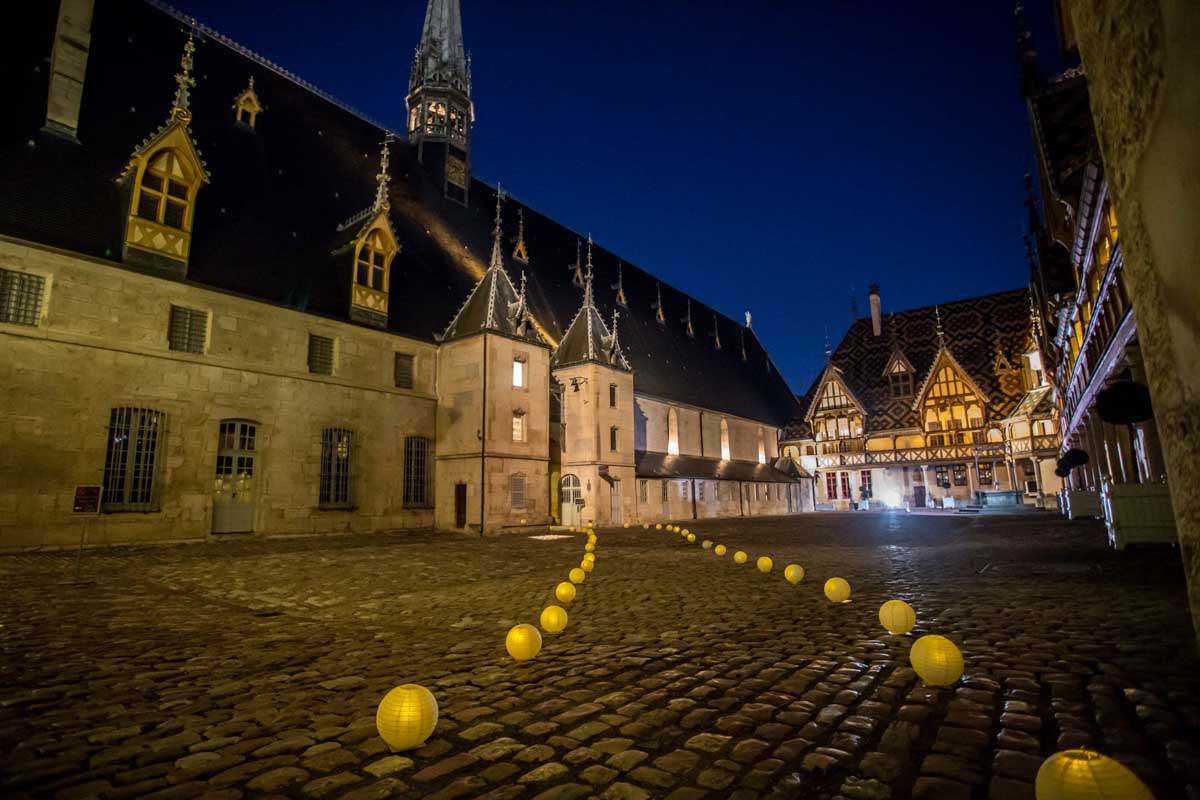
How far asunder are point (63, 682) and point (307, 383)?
57.9 feet

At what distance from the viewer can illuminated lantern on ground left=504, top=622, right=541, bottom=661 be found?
4.99 metres

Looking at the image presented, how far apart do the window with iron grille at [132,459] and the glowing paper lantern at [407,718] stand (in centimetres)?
1766

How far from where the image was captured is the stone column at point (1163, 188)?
2.40 metres

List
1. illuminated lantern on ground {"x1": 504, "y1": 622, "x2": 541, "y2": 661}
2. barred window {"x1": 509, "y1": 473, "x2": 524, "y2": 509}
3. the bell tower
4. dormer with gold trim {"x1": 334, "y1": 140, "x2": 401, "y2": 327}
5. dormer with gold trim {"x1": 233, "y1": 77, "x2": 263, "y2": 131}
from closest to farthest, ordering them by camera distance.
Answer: illuminated lantern on ground {"x1": 504, "y1": 622, "x2": 541, "y2": 661}, dormer with gold trim {"x1": 334, "y1": 140, "x2": 401, "y2": 327}, dormer with gold trim {"x1": 233, "y1": 77, "x2": 263, "y2": 131}, barred window {"x1": 509, "y1": 473, "x2": 524, "y2": 509}, the bell tower

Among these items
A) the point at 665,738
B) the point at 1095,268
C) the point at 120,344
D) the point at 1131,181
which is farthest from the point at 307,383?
the point at 1095,268

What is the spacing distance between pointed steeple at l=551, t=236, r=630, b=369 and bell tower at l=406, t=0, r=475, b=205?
9.70 metres

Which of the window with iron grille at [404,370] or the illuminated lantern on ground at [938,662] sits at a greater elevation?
the window with iron grille at [404,370]

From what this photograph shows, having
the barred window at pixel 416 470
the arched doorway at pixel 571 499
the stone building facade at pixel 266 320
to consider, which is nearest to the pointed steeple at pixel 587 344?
the stone building facade at pixel 266 320

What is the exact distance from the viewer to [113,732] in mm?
3500

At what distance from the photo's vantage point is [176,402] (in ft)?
57.4

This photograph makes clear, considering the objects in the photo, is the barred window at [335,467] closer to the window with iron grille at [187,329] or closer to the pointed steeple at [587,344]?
the window with iron grille at [187,329]

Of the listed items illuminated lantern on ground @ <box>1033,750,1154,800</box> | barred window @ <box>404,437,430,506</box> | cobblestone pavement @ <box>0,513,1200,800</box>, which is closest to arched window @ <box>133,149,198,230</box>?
barred window @ <box>404,437,430,506</box>

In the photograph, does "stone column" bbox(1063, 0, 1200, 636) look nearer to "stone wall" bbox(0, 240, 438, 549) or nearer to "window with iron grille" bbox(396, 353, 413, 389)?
"stone wall" bbox(0, 240, 438, 549)

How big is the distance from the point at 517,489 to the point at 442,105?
23.3m
